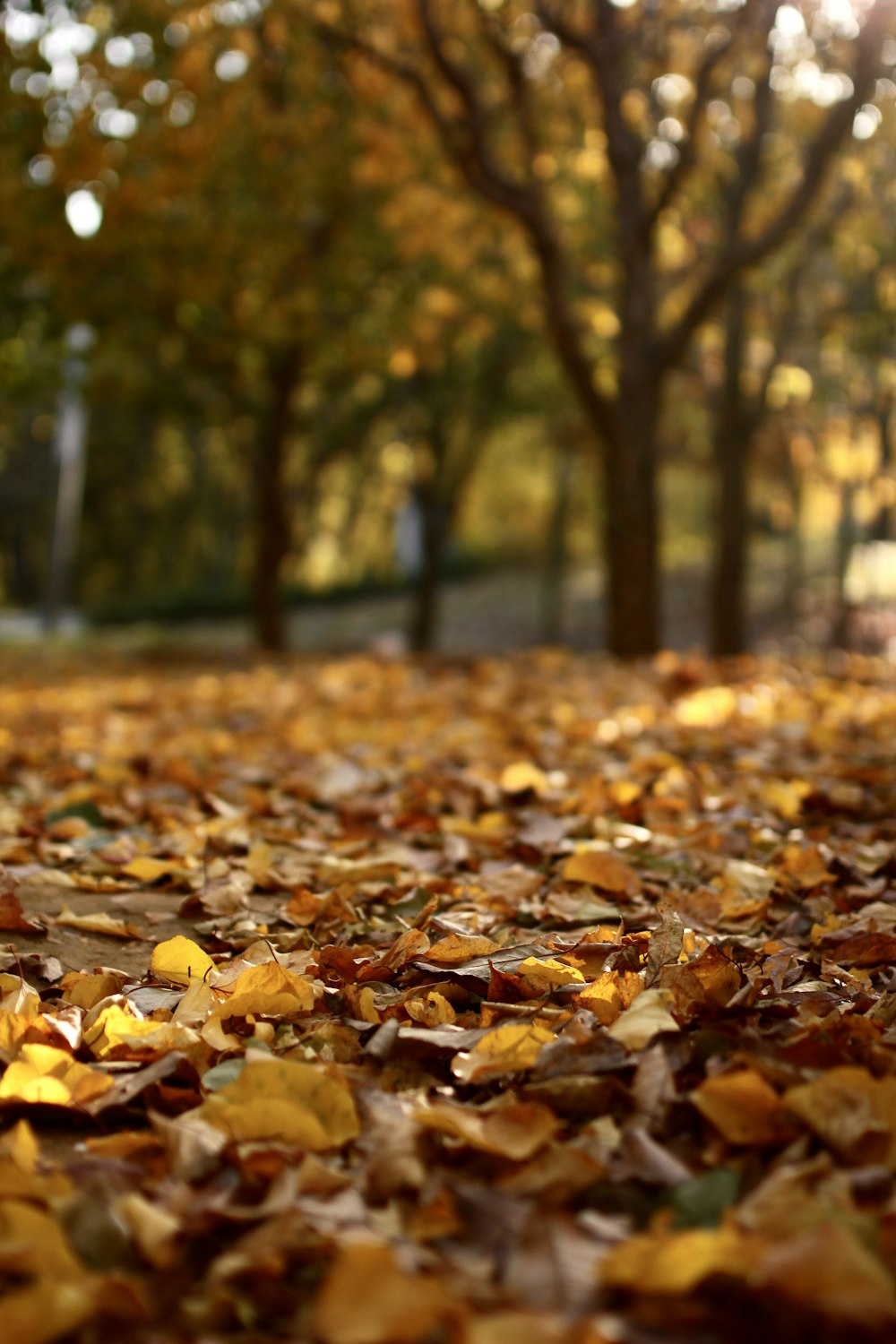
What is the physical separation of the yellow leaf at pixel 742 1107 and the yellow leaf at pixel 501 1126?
0.19 metres

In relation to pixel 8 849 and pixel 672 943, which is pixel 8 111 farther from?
pixel 672 943

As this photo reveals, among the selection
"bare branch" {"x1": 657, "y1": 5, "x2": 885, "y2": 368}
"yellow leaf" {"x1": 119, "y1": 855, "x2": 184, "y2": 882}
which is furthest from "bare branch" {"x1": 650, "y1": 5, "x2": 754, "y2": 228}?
"yellow leaf" {"x1": 119, "y1": 855, "x2": 184, "y2": 882}

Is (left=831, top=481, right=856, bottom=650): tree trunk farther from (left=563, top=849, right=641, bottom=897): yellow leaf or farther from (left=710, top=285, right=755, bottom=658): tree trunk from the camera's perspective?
(left=563, top=849, right=641, bottom=897): yellow leaf

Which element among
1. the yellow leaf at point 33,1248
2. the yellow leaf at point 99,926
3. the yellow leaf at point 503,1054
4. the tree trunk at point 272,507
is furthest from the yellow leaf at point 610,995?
the tree trunk at point 272,507

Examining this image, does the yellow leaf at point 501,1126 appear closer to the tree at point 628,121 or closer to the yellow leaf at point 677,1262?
the yellow leaf at point 677,1262

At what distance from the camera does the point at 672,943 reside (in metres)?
2.13

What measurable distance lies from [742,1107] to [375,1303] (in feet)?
1.94

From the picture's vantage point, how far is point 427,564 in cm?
1780

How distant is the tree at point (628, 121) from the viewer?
8195 millimetres

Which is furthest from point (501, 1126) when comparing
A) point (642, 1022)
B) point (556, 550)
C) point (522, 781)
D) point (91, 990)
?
point (556, 550)

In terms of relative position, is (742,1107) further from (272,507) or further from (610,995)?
(272,507)

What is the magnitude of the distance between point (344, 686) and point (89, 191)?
15.6 ft

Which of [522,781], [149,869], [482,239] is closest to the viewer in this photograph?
[149,869]

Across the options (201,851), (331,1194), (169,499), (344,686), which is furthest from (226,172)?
(169,499)
